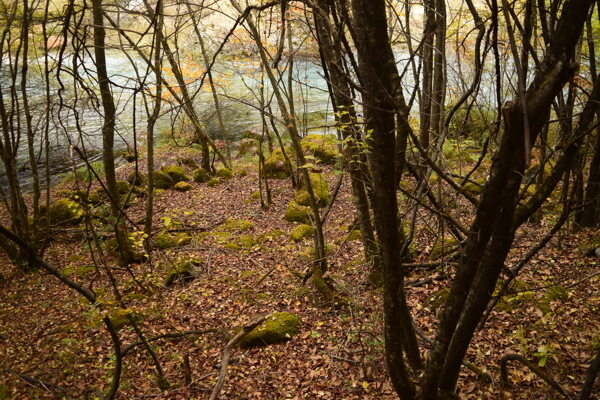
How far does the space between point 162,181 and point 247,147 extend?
543 cm

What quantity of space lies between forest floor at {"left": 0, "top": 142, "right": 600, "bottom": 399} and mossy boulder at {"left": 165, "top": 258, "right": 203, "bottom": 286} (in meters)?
0.16

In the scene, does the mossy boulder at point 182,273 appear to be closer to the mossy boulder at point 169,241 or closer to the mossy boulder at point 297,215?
the mossy boulder at point 169,241

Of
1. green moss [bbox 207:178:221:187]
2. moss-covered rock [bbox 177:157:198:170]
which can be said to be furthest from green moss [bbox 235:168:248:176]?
moss-covered rock [bbox 177:157:198:170]

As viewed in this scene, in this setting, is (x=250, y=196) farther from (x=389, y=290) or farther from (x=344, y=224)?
(x=389, y=290)

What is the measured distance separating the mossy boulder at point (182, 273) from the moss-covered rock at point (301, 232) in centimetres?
226

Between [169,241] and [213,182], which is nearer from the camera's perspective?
[169,241]

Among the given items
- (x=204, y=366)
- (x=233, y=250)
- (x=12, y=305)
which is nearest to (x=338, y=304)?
(x=204, y=366)

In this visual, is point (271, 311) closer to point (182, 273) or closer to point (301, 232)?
point (182, 273)

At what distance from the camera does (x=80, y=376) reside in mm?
5094

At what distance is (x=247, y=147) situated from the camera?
18.1m

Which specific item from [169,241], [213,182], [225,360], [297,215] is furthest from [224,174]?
[225,360]

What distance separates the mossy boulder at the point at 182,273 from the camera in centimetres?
740

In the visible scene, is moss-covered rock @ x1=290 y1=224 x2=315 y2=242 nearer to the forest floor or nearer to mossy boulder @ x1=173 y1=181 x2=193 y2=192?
the forest floor

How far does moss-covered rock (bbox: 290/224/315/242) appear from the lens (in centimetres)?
861
